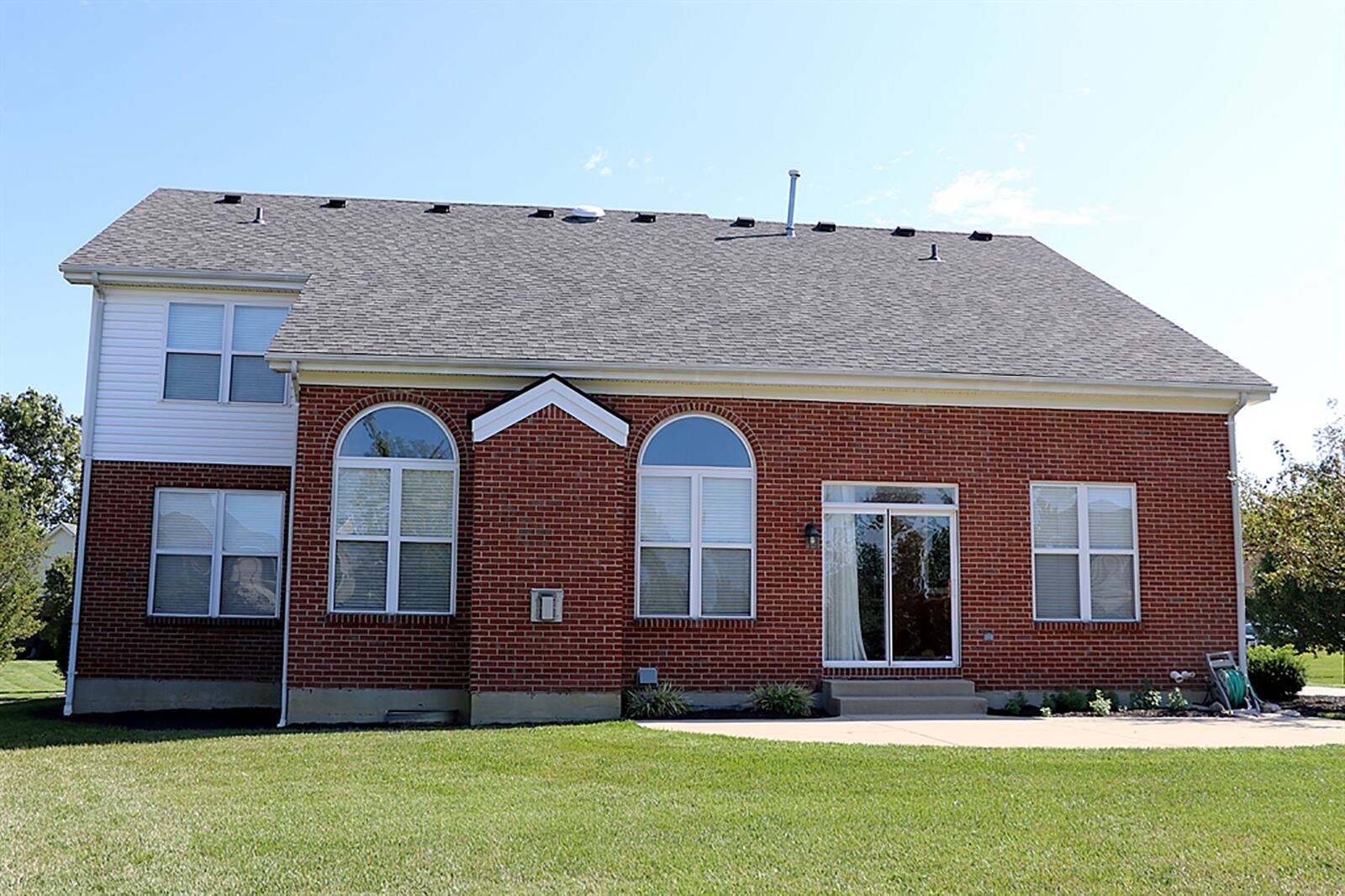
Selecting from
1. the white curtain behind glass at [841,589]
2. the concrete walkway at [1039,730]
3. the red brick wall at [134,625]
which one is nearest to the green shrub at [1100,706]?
the concrete walkway at [1039,730]

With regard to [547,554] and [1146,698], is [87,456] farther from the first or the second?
[1146,698]

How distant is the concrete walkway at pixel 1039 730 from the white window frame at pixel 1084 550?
A: 1603mm

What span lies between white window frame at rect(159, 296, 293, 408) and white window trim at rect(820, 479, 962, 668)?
25.5ft

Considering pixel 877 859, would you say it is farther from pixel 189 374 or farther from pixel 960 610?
pixel 189 374

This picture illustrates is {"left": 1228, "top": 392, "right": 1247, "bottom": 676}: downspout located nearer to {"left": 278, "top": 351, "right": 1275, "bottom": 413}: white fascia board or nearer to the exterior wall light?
{"left": 278, "top": 351, "right": 1275, "bottom": 413}: white fascia board

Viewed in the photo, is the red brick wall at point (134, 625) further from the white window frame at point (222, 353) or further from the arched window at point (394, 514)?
the arched window at point (394, 514)

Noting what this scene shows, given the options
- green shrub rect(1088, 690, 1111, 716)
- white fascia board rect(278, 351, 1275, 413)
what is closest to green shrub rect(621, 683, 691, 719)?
white fascia board rect(278, 351, 1275, 413)

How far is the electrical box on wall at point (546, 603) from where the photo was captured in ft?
42.5

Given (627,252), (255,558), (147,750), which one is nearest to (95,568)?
(255,558)

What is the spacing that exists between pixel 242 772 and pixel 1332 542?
13854 mm

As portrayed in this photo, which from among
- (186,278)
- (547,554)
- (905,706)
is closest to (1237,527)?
(905,706)

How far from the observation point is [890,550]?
47.5 ft

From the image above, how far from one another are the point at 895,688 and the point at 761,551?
7.53 feet

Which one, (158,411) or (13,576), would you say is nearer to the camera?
(158,411)
